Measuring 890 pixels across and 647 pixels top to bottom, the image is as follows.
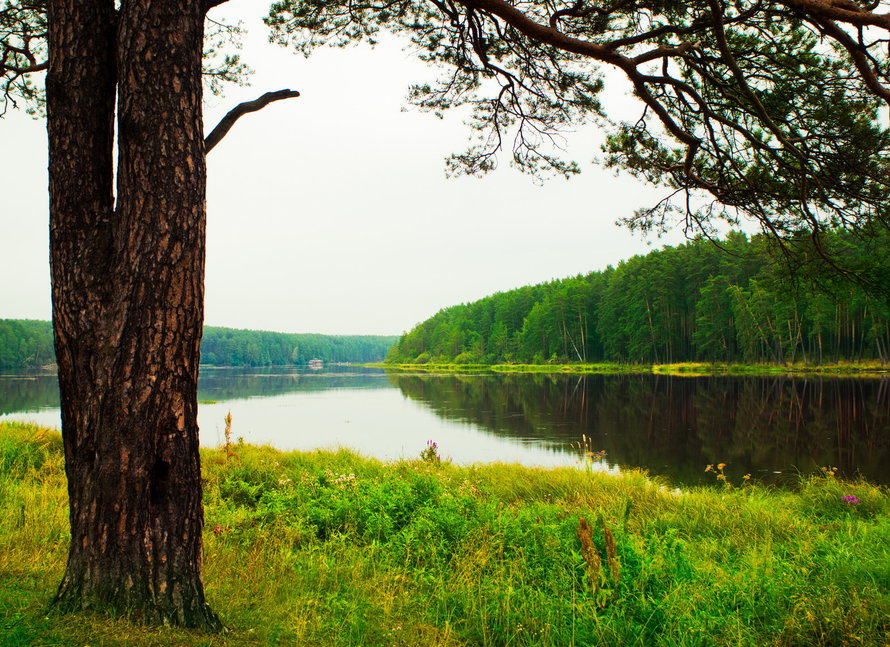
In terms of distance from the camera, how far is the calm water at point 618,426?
1286cm

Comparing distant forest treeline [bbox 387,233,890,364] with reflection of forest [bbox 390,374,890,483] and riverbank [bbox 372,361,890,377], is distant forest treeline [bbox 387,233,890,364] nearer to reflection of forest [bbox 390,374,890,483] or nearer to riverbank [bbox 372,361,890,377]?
riverbank [bbox 372,361,890,377]

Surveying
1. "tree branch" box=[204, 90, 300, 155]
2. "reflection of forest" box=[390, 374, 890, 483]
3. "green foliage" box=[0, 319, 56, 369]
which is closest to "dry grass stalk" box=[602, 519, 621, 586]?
"tree branch" box=[204, 90, 300, 155]

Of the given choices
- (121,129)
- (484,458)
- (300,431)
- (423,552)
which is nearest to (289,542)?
(423,552)

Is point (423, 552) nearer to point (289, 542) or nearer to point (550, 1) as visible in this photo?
point (289, 542)

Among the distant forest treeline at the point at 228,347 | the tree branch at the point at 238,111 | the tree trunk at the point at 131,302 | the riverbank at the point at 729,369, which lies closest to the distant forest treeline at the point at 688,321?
the riverbank at the point at 729,369

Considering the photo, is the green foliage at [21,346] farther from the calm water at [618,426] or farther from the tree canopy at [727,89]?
the tree canopy at [727,89]

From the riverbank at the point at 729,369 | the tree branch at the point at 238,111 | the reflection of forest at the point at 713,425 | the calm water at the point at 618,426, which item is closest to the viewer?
the tree branch at the point at 238,111

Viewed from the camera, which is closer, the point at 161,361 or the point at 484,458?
the point at 161,361

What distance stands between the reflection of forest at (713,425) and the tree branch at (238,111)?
10.1 meters

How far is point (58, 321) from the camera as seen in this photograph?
2744 mm

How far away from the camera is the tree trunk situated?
2.62 metres

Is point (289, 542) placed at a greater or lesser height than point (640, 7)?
lesser

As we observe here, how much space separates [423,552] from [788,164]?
479 centimetres

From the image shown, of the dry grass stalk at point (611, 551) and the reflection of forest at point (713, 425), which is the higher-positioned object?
the dry grass stalk at point (611, 551)
